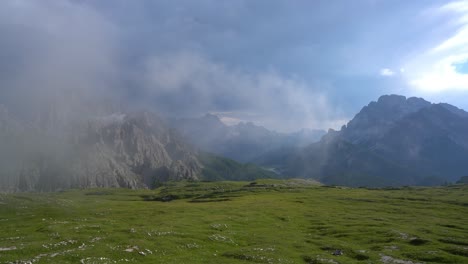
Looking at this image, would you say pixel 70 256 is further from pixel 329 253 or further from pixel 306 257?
pixel 329 253

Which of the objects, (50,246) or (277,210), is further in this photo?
(277,210)

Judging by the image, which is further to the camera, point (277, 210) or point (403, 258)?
point (277, 210)

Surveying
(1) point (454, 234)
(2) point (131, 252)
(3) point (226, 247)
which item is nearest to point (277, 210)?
(1) point (454, 234)

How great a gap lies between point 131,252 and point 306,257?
23.1 metres

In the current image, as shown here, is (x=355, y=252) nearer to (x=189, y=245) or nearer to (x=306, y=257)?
(x=306, y=257)

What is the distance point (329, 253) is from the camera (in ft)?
157

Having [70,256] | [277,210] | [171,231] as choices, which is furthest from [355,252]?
[277,210]

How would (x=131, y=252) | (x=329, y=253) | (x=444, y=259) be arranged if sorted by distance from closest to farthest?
(x=131, y=252), (x=444, y=259), (x=329, y=253)

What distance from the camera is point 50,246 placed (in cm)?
3972

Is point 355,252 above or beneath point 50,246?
beneath

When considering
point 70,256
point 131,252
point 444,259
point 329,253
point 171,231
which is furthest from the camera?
point 171,231

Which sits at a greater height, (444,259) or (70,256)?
(70,256)

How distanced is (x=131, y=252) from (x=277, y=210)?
6868 centimetres

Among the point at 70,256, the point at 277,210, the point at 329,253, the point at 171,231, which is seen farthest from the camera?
the point at 277,210
